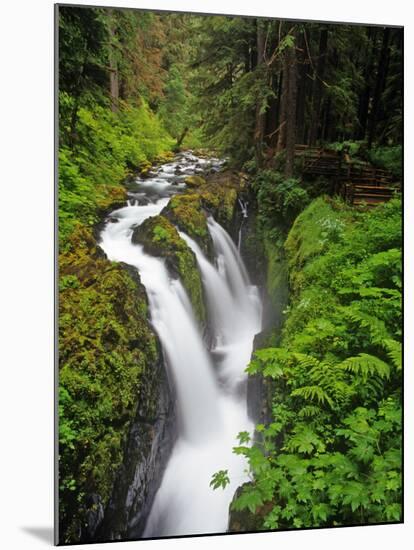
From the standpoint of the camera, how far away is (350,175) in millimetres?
4504

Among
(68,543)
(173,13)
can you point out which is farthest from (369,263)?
(68,543)

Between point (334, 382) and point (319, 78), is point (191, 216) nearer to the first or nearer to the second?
point (319, 78)

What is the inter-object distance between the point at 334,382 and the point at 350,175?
1.58 metres

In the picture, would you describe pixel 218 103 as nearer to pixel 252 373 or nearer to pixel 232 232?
pixel 232 232

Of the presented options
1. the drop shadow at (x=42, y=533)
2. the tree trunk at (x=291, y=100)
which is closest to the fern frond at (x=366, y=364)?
the tree trunk at (x=291, y=100)

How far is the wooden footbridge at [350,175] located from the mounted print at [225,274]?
0.04 ft

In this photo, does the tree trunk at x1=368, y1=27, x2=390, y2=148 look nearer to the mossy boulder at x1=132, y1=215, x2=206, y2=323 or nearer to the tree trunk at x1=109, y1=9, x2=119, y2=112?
the mossy boulder at x1=132, y1=215, x2=206, y2=323

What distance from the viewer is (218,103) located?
4.22 meters

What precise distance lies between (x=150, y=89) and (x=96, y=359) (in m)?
1.89

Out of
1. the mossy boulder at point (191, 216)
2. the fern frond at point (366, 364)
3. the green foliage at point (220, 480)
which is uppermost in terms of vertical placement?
the mossy boulder at point (191, 216)

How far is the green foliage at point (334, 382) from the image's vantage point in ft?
13.3

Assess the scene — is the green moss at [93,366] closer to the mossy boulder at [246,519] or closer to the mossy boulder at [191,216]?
the mossy boulder at [191,216]

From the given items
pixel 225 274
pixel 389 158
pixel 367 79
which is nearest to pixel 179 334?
pixel 225 274

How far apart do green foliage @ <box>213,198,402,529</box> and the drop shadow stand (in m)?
1.23
